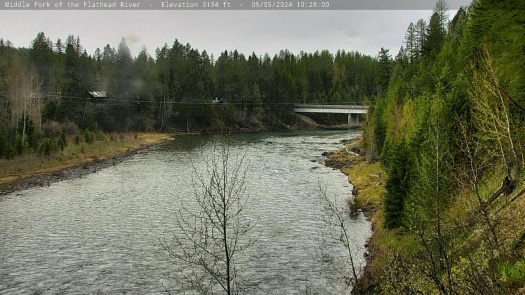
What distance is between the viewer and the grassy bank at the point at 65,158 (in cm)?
5134

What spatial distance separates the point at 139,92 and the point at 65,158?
180 ft

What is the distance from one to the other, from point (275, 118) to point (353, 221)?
359 feet

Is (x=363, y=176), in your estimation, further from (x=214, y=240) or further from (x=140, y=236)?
(x=214, y=240)

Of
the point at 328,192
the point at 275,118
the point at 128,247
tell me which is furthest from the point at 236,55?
the point at 128,247

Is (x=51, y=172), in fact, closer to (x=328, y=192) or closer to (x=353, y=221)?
(x=328, y=192)

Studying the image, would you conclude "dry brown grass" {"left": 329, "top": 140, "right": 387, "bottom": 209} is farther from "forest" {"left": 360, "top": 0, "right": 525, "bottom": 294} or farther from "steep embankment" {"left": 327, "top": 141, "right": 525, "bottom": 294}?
"forest" {"left": 360, "top": 0, "right": 525, "bottom": 294}

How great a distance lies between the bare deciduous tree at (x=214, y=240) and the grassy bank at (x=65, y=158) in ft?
76.1

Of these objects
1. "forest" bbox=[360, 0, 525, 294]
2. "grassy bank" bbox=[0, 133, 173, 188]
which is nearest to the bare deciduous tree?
"forest" bbox=[360, 0, 525, 294]

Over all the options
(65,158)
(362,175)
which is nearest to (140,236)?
(362,175)

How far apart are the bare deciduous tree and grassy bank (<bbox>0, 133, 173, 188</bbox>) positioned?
23.2m

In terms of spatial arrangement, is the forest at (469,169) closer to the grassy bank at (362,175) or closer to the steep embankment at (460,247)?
the steep embankment at (460,247)

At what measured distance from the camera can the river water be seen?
73.8ft

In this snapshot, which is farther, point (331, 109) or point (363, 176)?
point (331, 109)

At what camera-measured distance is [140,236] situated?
29.7 meters
